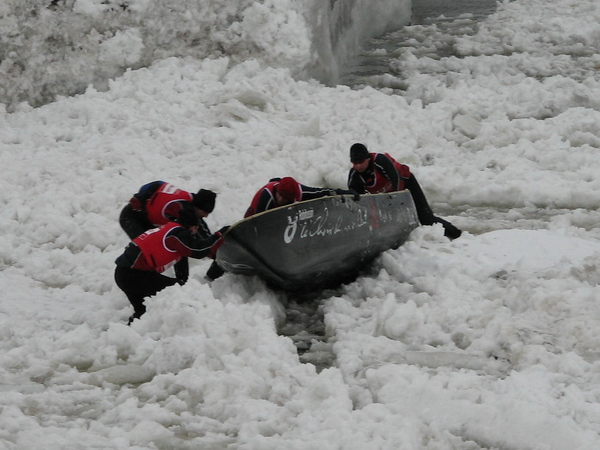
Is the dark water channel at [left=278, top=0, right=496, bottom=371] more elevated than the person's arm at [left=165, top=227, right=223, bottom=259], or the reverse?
the person's arm at [left=165, top=227, right=223, bottom=259]

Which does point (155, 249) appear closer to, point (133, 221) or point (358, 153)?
point (133, 221)

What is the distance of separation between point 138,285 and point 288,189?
142cm

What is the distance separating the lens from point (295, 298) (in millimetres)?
6648

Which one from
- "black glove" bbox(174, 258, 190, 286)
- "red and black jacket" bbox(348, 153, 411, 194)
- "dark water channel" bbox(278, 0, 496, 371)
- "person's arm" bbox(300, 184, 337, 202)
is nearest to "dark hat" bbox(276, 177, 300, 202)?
"person's arm" bbox(300, 184, 337, 202)

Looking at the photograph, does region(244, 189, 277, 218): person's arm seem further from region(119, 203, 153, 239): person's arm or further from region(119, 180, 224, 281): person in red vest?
region(119, 203, 153, 239): person's arm

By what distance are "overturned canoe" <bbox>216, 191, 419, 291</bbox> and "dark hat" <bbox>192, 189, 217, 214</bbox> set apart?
28 cm

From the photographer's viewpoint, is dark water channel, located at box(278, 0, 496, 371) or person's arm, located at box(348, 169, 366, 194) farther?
person's arm, located at box(348, 169, 366, 194)

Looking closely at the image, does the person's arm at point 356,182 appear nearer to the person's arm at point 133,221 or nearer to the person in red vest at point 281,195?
the person in red vest at point 281,195

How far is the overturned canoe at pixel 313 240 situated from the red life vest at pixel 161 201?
64cm

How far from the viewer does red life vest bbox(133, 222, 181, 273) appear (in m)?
5.92

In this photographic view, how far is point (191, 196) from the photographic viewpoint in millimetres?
6547

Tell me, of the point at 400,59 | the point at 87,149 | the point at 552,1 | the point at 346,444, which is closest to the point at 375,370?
the point at 346,444

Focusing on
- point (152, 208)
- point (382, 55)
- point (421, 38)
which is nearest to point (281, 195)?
point (152, 208)

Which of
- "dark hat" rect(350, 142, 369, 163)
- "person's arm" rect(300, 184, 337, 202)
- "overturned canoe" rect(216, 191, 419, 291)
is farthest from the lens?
"dark hat" rect(350, 142, 369, 163)
